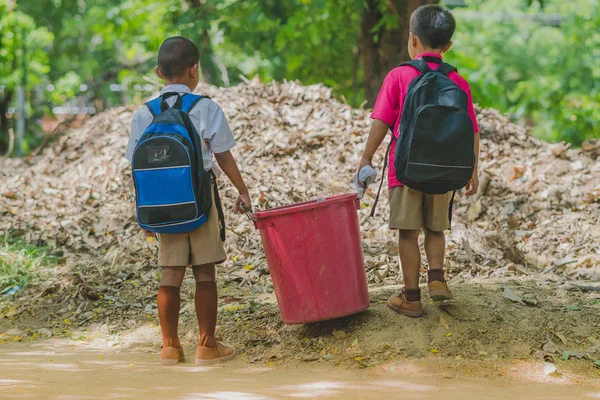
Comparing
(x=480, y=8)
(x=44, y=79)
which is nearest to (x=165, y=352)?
(x=44, y=79)

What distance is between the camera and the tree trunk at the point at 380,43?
874 cm

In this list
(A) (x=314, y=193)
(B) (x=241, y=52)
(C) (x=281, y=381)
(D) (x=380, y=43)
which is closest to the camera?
(C) (x=281, y=381)

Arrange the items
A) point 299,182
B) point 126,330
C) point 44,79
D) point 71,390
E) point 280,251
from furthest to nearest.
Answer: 1. point 44,79
2. point 299,182
3. point 126,330
4. point 280,251
5. point 71,390

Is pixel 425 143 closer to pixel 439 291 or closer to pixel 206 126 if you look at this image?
pixel 439 291

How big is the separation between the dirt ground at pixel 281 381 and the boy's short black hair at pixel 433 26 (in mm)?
1689

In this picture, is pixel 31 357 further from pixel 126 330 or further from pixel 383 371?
pixel 383 371

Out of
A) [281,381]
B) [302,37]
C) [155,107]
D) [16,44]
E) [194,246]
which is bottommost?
[281,381]

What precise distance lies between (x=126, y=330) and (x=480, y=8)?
24.4m

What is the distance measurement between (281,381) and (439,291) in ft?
3.44

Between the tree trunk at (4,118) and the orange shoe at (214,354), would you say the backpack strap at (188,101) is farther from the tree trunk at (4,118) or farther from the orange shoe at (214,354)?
the tree trunk at (4,118)

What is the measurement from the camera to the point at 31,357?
4309 millimetres

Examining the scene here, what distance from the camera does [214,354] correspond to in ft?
13.4

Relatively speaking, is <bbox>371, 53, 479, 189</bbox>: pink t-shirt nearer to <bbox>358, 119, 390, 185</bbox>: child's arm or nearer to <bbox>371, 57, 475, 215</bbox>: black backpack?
<bbox>358, 119, 390, 185</bbox>: child's arm

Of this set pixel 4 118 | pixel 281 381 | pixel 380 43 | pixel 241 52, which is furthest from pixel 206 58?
pixel 281 381
